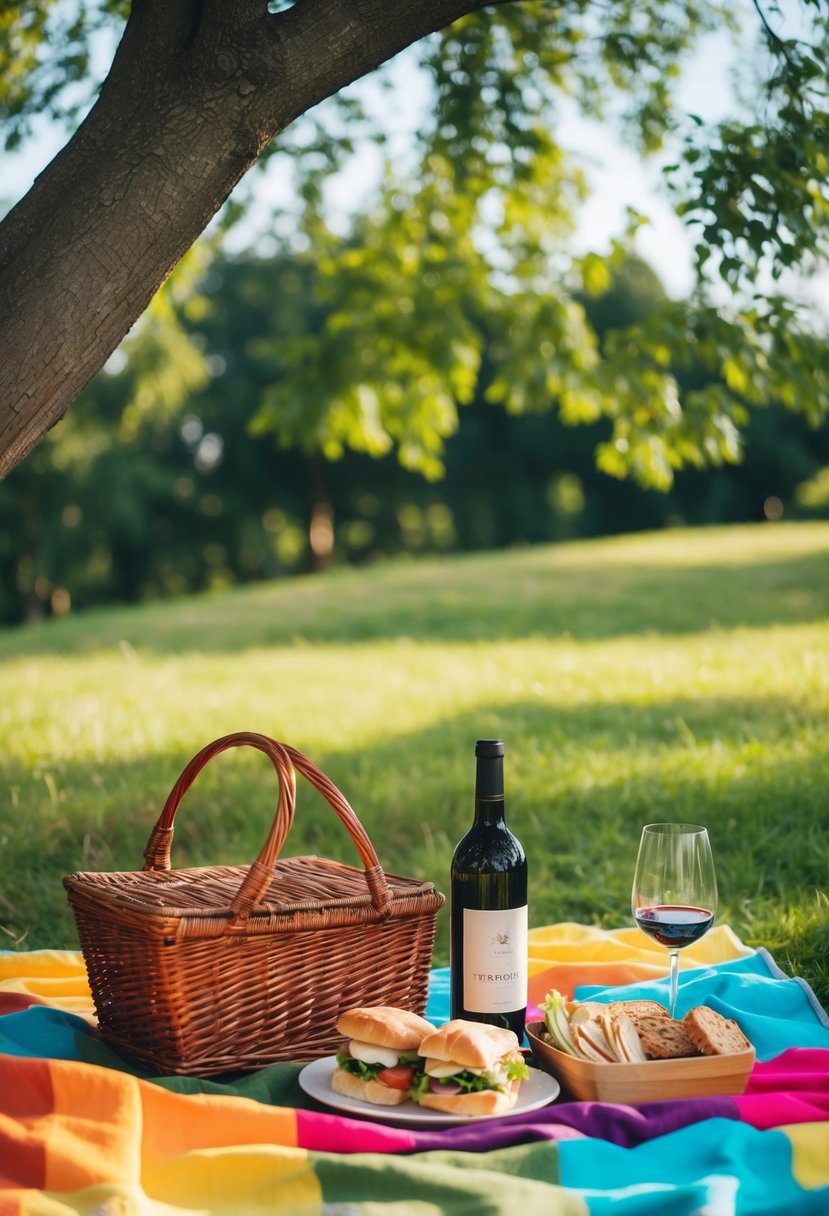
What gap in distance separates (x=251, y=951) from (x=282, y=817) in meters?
0.31

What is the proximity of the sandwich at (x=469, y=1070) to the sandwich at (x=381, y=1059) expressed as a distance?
28mm

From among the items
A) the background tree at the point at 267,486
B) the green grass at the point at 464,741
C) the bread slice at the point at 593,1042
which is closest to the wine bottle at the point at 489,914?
the bread slice at the point at 593,1042

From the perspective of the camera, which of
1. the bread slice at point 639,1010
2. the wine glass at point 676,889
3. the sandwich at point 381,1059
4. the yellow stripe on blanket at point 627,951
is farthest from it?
the yellow stripe on blanket at point 627,951

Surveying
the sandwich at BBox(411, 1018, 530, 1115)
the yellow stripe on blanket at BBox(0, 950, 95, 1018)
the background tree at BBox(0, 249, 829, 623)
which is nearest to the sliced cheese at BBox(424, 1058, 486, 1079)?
the sandwich at BBox(411, 1018, 530, 1115)


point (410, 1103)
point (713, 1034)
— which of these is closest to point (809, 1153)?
point (713, 1034)

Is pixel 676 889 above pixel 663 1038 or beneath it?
above

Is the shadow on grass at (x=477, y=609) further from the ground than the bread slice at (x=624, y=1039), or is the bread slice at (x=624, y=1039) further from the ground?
the shadow on grass at (x=477, y=609)

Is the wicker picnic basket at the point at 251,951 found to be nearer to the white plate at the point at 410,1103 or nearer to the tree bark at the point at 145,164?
the white plate at the point at 410,1103

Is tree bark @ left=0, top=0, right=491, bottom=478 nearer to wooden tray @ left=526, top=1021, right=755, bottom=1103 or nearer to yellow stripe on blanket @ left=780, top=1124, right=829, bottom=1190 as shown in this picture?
wooden tray @ left=526, top=1021, right=755, bottom=1103

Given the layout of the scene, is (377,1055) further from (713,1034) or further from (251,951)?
(713,1034)

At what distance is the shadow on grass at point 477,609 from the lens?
10.7 meters

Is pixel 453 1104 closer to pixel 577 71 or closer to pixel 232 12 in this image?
pixel 232 12

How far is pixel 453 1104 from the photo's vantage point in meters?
2.21

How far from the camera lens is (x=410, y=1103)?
2266 millimetres
